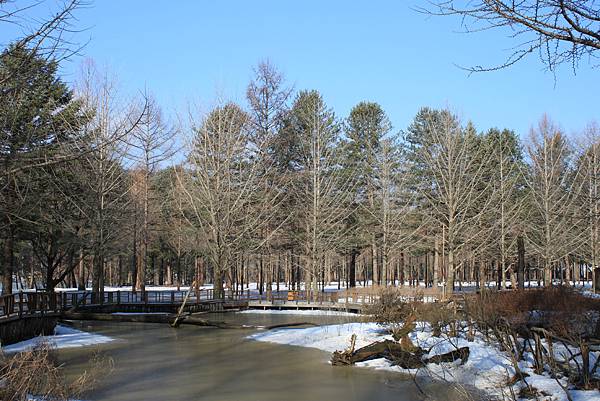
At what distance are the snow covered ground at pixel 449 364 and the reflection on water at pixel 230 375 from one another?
0.85 meters

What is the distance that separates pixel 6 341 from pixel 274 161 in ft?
102

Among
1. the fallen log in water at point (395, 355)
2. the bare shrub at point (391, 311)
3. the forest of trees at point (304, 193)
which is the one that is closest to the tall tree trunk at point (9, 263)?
the forest of trees at point (304, 193)

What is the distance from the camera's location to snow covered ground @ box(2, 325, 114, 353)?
704 inches

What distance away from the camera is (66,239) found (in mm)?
33875

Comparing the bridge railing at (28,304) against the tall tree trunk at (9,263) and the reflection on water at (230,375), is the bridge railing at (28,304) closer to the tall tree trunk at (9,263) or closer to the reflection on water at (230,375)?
the reflection on water at (230,375)

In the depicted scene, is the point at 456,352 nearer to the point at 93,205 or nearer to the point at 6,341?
the point at 6,341

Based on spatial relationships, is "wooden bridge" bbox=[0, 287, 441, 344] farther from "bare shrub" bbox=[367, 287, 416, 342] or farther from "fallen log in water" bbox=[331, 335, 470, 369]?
"fallen log in water" bbox=[331, 335, 470, 369]

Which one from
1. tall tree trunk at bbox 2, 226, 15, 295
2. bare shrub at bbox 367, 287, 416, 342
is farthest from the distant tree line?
bare shrub at bbox 367, 287, 416, 342

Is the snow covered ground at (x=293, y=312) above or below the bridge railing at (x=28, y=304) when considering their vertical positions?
below

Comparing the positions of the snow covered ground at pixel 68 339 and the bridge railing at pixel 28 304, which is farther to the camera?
the bridge railing at pixel 28 304

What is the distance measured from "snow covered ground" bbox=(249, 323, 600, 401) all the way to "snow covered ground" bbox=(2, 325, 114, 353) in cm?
554

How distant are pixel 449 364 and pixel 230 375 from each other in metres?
5.42

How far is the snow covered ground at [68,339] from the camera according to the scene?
1788cm

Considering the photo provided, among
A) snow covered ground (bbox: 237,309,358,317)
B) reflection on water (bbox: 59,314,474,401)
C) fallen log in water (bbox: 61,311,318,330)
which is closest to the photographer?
reflection on water (bbox: 59,314,474,401)
